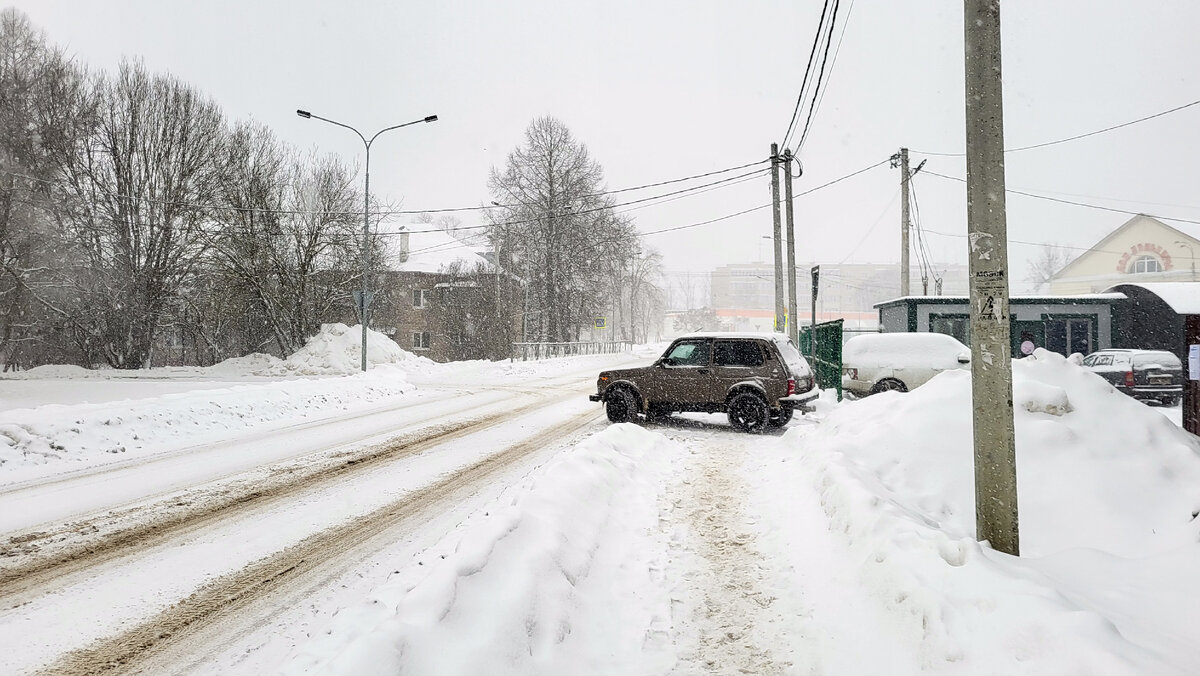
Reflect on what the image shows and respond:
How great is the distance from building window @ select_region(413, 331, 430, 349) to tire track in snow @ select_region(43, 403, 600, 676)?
40996 mm

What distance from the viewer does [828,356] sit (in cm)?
1593

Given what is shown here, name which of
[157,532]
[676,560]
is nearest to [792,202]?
[676,560]

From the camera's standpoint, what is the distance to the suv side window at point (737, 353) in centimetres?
1058

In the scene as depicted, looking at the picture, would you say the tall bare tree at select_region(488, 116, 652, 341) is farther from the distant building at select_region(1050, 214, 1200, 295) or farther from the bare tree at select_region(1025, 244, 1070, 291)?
the bare tree at select_region(1025, 244, 1070, 291)

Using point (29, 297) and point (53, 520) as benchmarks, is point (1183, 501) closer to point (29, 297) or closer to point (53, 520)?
point (53, 520)

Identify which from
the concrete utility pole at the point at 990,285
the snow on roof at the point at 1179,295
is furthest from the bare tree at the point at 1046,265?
the concrete utility pole at the point at 990,285

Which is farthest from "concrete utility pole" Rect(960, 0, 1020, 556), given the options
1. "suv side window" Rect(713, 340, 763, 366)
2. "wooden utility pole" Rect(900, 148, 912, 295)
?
"wooden utility pole" Rect(900, 148, 912, 295)

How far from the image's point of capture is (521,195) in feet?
132

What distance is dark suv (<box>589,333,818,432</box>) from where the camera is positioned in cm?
1034

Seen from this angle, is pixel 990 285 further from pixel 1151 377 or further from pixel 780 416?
pixel 1151 377

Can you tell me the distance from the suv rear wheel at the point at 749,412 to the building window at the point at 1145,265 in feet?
172

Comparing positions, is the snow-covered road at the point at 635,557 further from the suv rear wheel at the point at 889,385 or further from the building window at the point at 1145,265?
the building window at the point at 1145,265

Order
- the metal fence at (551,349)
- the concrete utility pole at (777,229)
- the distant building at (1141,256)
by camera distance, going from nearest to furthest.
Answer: the concrete utility pole at (777,229)
the metal fence at (551,349)
the distant building at (1141,256)

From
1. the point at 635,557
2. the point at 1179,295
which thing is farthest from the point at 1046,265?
the point at 635,557
